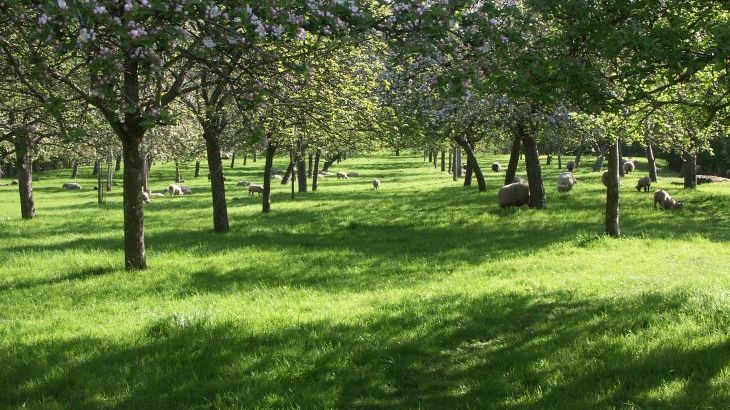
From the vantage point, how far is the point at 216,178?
24.0 meters

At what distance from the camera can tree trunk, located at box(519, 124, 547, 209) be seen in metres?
27.7

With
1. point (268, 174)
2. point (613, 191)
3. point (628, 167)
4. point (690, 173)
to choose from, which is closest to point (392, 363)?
point (613, 191)

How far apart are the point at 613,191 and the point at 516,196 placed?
882 centimetres

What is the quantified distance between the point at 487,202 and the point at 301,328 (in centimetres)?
2359

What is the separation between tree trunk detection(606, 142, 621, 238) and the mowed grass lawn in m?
0.65

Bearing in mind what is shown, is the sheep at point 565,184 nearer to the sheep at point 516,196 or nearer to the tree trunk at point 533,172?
the sheep at point 516,196

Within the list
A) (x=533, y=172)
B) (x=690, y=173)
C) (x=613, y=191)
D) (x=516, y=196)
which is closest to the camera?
(x=613, y=191)

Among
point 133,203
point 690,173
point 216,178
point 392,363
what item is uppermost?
point 216,178

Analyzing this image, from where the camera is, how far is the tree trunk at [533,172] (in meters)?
27.7

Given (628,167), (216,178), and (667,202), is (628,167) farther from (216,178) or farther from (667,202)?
(216,178)

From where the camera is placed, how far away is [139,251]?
53.0 ft

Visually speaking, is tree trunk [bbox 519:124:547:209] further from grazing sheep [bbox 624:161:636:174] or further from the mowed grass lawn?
grazing sheep [bbox 624:161:636:174]

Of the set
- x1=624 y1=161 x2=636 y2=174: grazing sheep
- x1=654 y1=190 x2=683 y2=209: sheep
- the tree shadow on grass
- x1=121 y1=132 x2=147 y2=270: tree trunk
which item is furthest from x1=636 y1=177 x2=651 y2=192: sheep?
x1=121 y1=132 x2=147 y2=270: tree trunk

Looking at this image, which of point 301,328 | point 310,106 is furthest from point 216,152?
point 301,328
